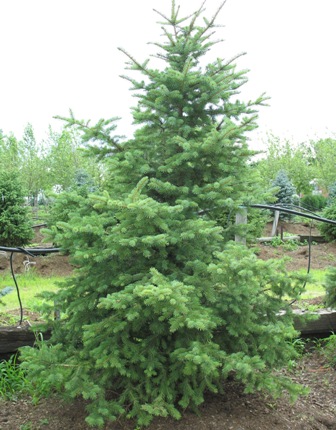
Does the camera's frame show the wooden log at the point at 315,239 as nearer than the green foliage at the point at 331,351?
No

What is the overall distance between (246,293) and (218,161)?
104 centimetres

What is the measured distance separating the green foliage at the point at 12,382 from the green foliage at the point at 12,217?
6.78m

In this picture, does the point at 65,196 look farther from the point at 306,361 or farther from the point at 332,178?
the point at 332,178

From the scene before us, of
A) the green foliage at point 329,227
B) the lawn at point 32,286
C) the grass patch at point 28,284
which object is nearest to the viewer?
the lawn at point 32,286

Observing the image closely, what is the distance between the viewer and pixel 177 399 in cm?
354

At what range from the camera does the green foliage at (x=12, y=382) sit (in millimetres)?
3964

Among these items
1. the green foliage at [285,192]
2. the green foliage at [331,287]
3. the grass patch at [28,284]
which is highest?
the green foliage at [285,192]

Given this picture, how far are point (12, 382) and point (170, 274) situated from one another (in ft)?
5.92

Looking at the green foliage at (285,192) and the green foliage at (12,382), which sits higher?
the green foliage at (285,192)

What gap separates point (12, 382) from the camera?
13.4 ft

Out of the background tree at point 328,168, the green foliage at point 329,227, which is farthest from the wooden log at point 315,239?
the background tree at point 328,168

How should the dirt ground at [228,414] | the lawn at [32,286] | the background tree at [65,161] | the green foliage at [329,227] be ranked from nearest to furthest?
1. the dirt ground at [228,414]
2. the lawn at [32,286]
3. the green foliage at [329,227]
4. the background tree at [65,161]

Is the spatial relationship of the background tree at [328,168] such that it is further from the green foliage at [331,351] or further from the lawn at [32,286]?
the green foliage at [331,351]

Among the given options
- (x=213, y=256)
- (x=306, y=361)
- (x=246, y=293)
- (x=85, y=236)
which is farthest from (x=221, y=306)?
(x=306, y=361)
